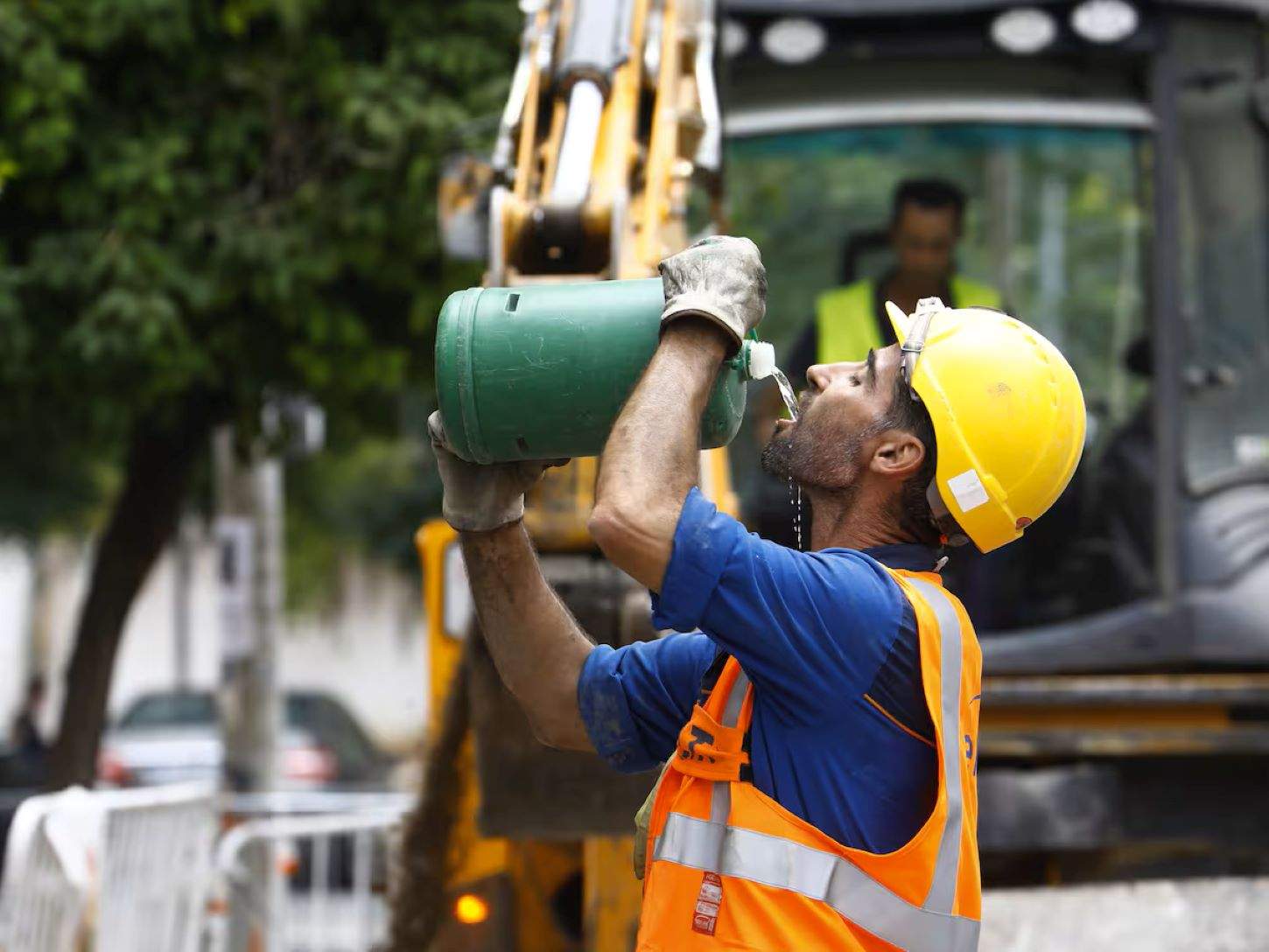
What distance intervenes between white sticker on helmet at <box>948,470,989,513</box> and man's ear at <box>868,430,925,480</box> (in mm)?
59

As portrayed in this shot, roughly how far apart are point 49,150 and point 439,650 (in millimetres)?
3550

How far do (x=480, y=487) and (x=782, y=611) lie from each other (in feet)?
2.23

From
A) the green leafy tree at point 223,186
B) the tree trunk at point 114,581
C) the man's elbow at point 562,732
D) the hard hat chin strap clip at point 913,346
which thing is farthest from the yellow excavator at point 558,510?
the tree trunk at point 114,581

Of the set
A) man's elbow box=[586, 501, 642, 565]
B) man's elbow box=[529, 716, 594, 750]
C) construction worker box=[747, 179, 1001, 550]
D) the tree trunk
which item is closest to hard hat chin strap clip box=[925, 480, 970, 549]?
man's elbow box=[586, 501, 642, 565]

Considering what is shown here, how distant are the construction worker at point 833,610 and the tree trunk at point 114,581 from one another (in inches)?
287

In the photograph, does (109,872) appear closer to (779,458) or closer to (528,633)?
(528,633)

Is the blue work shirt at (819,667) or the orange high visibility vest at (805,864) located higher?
the blue work shirt at (819,667)

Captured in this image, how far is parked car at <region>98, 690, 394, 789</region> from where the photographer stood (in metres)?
16.9

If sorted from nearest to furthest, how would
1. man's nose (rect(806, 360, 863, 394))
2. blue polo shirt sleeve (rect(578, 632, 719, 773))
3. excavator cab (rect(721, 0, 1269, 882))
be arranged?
1. man's nose (rect(806, 360, 863, 394))
2. blue polo shirt sleeve (rect(578, 632, 719, 773))
3. excavator cab (rect(721, 0, 1269, 882))

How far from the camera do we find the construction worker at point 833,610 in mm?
2539

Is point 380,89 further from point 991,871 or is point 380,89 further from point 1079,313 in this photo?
point 991,871

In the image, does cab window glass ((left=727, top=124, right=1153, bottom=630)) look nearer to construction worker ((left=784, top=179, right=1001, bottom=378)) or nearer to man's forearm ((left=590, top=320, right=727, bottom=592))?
construction worker ((left=784, top=179, right=1001, bottom=378))

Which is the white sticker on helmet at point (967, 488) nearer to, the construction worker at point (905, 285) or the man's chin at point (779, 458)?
the man's chin at point (779, 458)

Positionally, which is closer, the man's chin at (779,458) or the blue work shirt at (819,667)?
the blue work shirt at (819,667)
